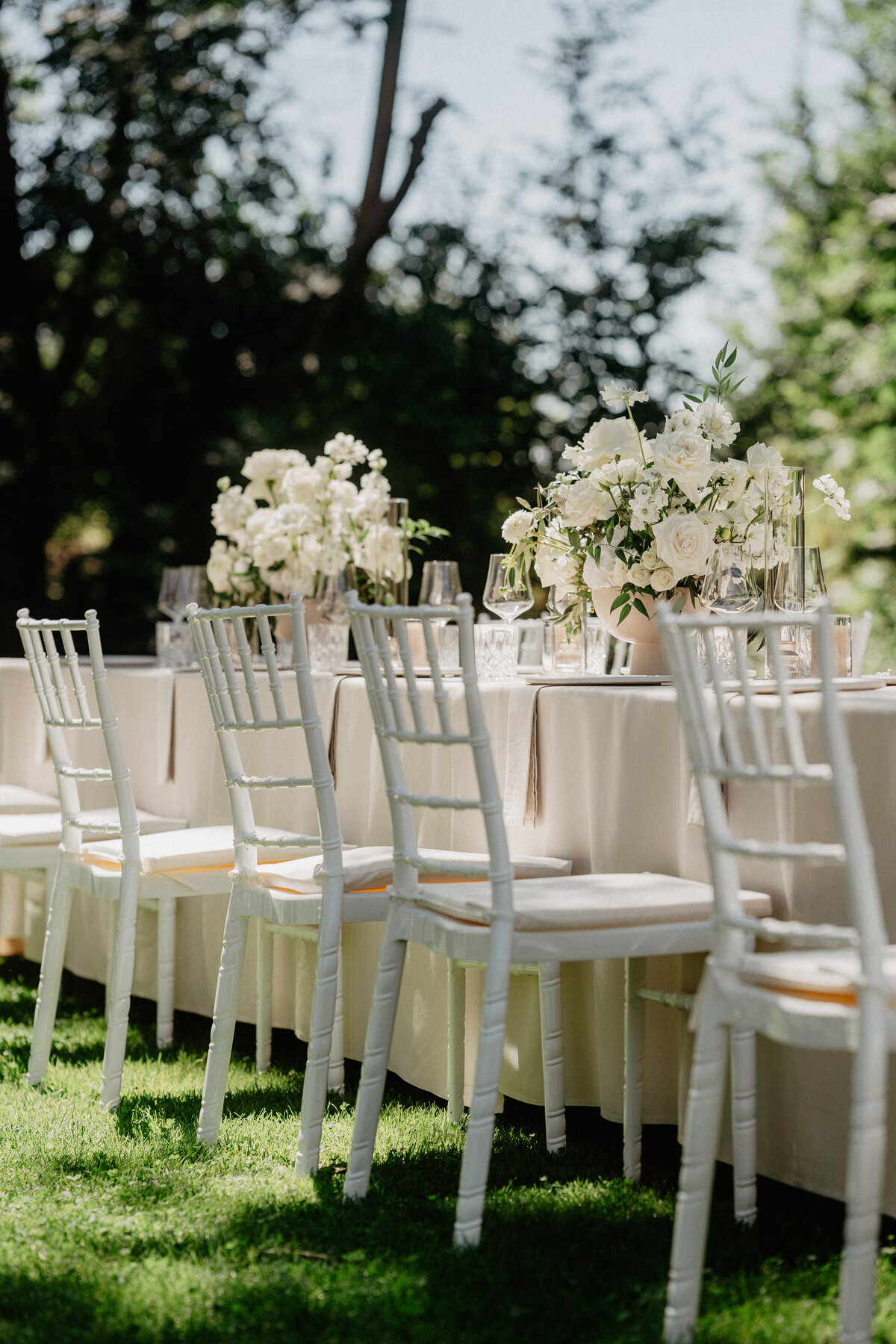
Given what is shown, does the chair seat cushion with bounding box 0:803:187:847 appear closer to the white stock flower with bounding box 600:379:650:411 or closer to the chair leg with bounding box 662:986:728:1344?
the white stock flower with bounding box 600:379:650:411

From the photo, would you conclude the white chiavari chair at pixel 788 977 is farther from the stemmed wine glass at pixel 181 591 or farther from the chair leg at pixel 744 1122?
the stemmed wine glass at pixel 181 591

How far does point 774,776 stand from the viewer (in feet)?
5.93

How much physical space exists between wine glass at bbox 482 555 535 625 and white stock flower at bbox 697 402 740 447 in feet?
1.86

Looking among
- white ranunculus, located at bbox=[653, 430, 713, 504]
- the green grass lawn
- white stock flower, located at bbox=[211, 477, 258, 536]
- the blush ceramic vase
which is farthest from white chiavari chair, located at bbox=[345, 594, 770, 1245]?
white stock flower, located at bbox=[211, 477, 258, 536]

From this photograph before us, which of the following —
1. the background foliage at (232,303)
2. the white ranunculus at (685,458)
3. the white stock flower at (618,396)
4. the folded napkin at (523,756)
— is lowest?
the folded napkin at (523,756)

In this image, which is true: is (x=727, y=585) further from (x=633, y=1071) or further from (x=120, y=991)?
(x=120, y=991)

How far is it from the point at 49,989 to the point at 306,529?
1.55m

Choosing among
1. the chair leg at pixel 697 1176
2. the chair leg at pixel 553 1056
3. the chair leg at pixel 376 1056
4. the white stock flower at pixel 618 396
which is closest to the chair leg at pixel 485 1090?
the chair leg at pixel 376 1056

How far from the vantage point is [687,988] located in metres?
2.74

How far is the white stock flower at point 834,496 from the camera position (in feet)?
10.1

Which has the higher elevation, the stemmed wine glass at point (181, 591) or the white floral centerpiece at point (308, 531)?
the white floral centerpiece at point (308, 531)

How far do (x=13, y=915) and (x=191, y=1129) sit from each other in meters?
2.35

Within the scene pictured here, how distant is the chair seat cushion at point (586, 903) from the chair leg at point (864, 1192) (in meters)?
0.53

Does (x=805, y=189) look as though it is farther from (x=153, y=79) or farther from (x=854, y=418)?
(x=153, y=79)
